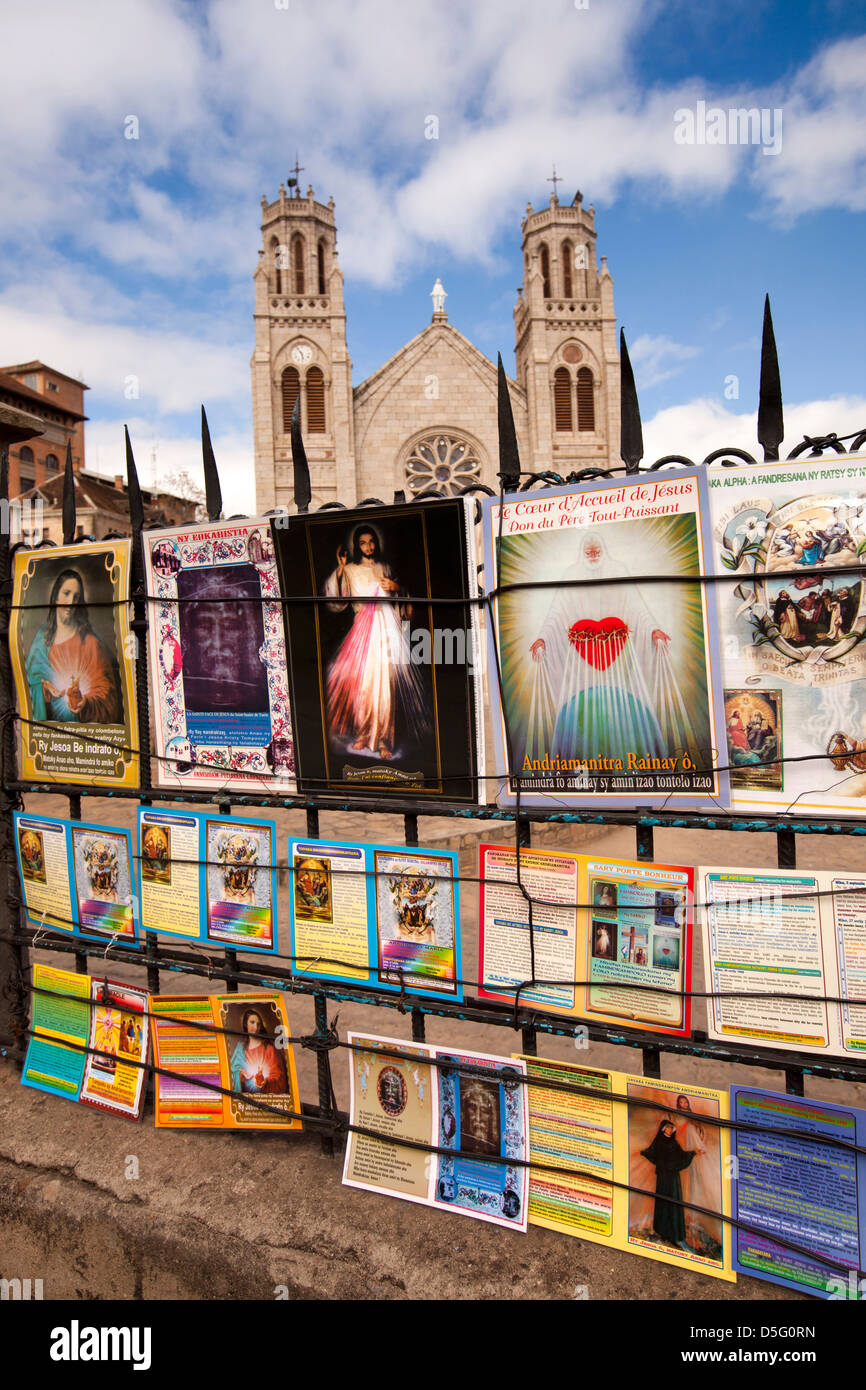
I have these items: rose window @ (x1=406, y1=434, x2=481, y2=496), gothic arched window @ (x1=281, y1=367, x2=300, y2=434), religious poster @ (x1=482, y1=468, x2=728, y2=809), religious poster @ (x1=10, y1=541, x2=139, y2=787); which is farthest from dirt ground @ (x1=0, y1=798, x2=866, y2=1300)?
gothic arched window @ (x1=281, y1=367, x2=300, y2=434)

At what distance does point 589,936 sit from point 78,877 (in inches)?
70.2

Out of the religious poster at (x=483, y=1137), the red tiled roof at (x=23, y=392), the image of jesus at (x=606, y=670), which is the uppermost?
the red tiled roof at (x=23, y=392)

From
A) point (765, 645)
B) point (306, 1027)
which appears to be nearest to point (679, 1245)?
point (765, 645)

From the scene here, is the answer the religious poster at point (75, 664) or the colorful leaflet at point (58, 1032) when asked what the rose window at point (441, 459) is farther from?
the colorful leaflet at point (58, 1032)

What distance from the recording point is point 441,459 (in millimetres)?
27797

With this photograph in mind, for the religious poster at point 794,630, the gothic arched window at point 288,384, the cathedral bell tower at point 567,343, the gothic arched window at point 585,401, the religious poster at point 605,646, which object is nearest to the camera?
the religious poster at point 794,630

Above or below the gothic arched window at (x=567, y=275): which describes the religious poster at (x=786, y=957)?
below

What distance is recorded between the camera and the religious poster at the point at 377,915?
1928 millimetres

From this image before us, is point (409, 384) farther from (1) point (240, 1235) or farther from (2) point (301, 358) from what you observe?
(1) point (240, 1235)

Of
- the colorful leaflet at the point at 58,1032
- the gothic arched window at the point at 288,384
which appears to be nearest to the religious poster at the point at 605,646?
the colorful leaflet at the point at 58,1032

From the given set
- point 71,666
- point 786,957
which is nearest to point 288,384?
point 71,666

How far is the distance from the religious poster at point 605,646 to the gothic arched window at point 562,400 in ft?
94.4
